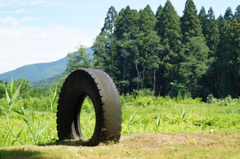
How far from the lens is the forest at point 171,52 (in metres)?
34.2

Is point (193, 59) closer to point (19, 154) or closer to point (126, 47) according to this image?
point (126, 47)

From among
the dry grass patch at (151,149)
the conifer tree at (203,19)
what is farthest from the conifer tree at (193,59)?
the dry grass patch at (151,149)

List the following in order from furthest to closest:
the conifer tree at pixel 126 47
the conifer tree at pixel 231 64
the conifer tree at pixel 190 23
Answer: the conifer tree at pixel 126 47 < the conifer tree at pixel 190 23 < the conifer tree at pixel 231 64

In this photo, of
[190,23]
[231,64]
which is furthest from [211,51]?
[231,64]

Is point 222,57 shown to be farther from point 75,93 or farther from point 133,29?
point 75,93

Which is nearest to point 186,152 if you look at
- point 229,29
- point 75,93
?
point 75,93

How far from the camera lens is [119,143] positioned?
4.01 metres

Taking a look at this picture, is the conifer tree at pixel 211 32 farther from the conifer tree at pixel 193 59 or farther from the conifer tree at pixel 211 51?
the conifer tree at pixel 193 59

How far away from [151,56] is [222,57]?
30.2 feet

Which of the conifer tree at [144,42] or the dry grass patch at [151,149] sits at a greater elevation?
the conifer tree at [144,42]

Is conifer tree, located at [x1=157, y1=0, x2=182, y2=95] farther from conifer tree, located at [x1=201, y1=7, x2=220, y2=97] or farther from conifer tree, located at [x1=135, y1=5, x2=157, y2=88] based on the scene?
conifer tree, located at [x1=201, y1=7, x2=220, y2=97]

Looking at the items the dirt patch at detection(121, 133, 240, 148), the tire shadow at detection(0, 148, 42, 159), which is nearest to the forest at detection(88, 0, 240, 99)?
the dirt patch at detection(121, 133, 240, 148)

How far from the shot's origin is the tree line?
34.2m

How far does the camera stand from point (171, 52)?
3925cm
